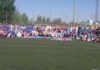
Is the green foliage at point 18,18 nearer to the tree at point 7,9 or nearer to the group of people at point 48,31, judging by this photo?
the tree at point 7,9

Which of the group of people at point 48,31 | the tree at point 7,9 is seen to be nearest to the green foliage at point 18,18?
the tree at point 7,9

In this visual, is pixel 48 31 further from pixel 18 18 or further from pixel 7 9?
pixel 18 18

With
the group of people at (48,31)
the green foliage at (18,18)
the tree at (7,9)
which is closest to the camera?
the group of people at (48,31)

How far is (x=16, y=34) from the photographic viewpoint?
43969 mm

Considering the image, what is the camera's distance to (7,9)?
74.6m

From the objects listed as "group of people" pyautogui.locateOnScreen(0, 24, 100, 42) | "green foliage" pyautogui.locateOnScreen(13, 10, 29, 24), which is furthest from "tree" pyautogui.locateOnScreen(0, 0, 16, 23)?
"group of people" pyautogui.locateOnScreen(0, 24, 100, 42)

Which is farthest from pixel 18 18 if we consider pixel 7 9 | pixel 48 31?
pixel 48 31

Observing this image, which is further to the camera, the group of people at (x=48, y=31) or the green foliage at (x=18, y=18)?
the green foliage at (x=18, y=18)

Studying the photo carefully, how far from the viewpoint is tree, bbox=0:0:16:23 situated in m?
71.6

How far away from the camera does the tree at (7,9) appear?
7161cm

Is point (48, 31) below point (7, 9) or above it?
below

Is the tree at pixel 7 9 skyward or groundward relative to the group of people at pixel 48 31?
skyward

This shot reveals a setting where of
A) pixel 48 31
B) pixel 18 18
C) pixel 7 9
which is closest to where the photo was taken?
pixel 48 31

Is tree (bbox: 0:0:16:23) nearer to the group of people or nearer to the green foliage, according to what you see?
the green foliage
